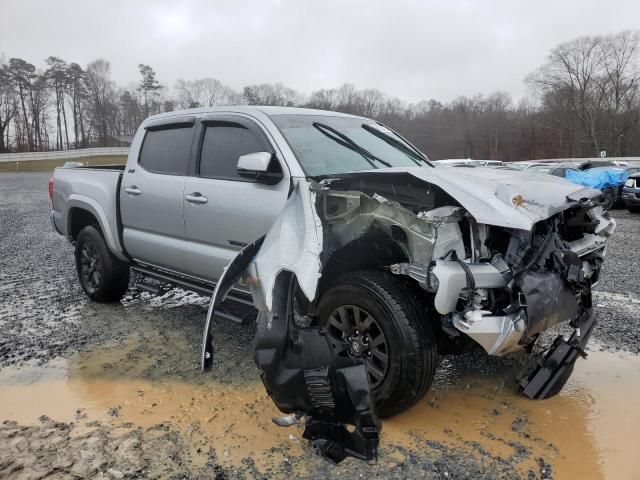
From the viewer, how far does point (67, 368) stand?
13.6 feet

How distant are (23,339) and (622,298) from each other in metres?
6.09

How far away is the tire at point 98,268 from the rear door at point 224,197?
1.44m

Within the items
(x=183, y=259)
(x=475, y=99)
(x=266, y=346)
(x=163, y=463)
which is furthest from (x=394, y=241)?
(x=475, y=99)

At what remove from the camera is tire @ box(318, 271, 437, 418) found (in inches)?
115

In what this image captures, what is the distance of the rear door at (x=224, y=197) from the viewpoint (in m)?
3.72

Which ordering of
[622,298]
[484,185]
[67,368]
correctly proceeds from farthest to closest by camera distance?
[622,298], [67,368], [484,185]

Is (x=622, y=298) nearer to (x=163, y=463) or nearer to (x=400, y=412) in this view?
(x=400, y=412)

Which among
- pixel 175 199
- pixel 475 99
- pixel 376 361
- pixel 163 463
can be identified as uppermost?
pixel 475 99

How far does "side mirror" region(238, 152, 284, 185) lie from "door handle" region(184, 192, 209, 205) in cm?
57

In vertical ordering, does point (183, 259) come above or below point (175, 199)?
below

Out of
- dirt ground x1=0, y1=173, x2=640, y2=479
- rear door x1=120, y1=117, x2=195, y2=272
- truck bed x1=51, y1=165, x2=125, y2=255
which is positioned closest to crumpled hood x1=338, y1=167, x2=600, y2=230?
dirt ground x1=0, y1=173, x2=640, y2=479

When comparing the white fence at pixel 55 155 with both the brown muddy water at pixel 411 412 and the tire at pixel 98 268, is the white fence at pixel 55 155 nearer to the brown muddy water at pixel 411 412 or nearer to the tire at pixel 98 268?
the tire at pixel 98 268

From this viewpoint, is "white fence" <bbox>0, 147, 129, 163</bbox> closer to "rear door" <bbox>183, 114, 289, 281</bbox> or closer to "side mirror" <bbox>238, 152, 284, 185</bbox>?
"rear door" <bbox>183, 114, 289, 281</bbox>

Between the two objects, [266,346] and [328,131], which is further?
[328,131]
